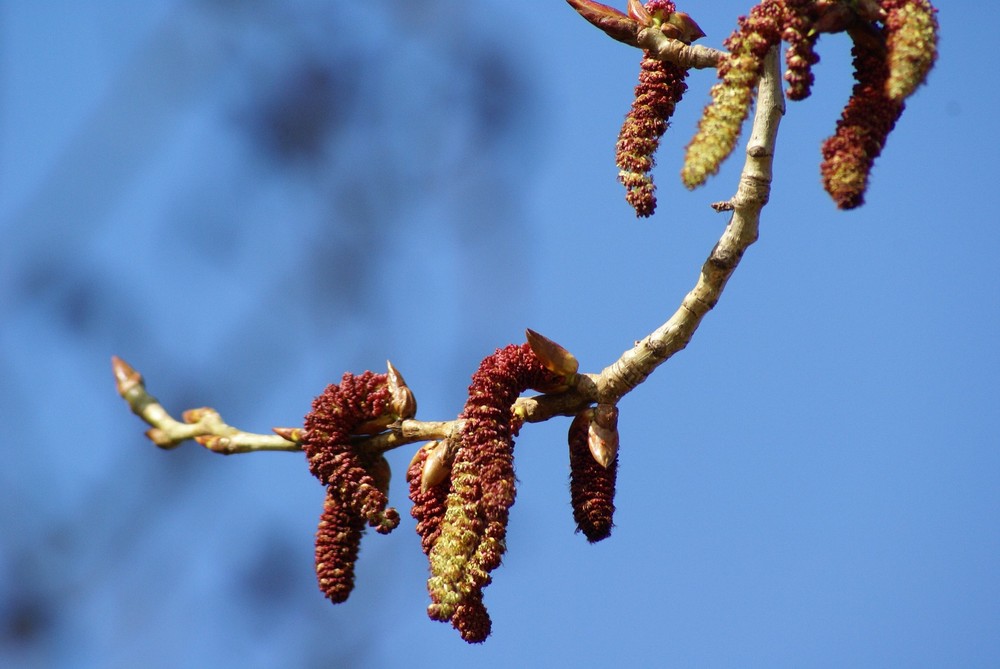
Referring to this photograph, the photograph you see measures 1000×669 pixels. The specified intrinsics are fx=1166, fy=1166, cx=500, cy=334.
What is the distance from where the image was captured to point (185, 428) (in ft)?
7.66

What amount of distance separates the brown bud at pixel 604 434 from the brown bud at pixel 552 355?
91mm

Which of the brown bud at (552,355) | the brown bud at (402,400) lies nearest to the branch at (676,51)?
the brown bud at (552,355)

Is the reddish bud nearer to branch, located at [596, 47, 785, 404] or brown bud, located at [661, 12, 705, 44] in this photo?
branch, located at [596, 47, 785, 404]

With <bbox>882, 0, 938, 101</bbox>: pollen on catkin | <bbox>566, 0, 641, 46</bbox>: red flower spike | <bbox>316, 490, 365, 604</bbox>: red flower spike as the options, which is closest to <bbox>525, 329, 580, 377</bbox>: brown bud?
<bbox>316, 490, 365, 604</bbox>: red flower spike

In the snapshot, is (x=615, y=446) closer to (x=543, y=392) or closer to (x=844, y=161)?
(x=543, y=392)

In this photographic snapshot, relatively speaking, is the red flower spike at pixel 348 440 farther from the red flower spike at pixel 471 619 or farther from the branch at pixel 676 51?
the branch at pixel 676 51

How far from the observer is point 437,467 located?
2043 mm

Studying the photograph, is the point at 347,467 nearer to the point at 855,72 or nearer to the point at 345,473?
the point at 345,473

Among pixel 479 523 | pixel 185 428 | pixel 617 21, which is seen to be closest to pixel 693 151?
pixel 617 21

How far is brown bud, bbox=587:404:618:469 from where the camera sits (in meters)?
1.99

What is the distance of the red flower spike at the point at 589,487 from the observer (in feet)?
6.43

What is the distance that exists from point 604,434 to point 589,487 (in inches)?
3.8

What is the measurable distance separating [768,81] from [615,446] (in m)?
0.66

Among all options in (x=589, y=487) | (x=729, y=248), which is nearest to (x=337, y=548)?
(x=589, y=487)
